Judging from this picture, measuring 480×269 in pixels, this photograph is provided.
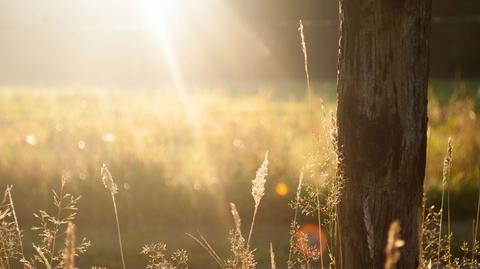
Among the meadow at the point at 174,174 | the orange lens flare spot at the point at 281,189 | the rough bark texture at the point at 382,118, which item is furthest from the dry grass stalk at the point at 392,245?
the orange lens flare spot at the point at 281,189

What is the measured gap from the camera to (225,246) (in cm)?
616

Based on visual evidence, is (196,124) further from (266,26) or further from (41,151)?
(266,26)

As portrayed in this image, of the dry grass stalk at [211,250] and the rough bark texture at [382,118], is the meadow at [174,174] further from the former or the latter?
the rough bark texture at [382,118]

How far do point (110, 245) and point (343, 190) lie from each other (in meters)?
3.38

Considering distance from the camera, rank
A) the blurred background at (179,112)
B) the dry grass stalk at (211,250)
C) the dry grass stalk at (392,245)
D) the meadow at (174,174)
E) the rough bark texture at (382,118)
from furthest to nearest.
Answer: the blurred background at (179,112) → the meadow at (174,174) → the dry grass stalk at (211,250) → the rough bark texture at (382,118) → the dry grass stalk at (392,245)

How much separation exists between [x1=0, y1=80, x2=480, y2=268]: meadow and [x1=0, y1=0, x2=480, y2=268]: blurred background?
15mm

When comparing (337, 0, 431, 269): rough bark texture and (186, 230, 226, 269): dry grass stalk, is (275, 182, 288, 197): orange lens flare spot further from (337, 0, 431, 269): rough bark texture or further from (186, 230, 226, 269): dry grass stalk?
(337, 0, 431, 269): rough bark texture

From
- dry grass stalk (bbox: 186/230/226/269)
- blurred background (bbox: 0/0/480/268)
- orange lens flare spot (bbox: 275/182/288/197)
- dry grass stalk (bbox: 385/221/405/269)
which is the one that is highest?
blurred background (bbox: 0/0/480/268)

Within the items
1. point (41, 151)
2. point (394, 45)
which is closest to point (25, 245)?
point (41, 151)

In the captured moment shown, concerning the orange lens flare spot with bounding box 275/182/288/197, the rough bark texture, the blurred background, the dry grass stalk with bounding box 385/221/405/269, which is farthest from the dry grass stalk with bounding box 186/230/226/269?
the dry grass stalk with bounding box 385/221/405/269

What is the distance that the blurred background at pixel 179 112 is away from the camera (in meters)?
6.71

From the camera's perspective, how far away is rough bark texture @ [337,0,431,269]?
3.11m

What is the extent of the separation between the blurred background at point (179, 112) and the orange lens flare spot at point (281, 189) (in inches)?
0.5

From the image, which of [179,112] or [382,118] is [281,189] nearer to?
[179,112]
